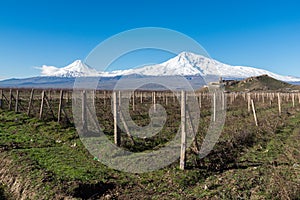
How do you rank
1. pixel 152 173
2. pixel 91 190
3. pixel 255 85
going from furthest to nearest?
1. pixel 255 85
2. pixel 152 173
3. pixel 91 190

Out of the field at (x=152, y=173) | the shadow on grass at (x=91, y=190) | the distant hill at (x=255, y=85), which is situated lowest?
the shadow on grass at (x=91, y=190)

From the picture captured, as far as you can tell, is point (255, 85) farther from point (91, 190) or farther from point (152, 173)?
point (91, 190)

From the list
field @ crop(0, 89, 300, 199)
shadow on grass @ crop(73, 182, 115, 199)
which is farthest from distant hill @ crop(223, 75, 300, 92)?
shadow on grass @ crop(73, 182, 115, 199)

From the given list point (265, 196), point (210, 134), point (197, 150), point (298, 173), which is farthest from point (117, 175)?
point (210, 134)

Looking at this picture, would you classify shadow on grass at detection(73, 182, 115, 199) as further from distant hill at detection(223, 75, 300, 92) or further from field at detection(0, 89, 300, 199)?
distant hill at detection(223, 75, 300, 92)

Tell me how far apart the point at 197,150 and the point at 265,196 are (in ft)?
14.4

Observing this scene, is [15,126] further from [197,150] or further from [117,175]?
[197,150]

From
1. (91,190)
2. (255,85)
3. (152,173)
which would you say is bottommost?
(91,190)

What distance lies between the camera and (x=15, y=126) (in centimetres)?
1711

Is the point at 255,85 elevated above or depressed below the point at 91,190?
above

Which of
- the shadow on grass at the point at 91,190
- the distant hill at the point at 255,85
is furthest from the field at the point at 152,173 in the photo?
the distant hill at the point at 255,85

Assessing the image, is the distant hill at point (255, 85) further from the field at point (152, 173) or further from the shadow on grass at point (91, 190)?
the shadow on grass at point (91, 190)

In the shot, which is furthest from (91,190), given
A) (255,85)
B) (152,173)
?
(255,85)

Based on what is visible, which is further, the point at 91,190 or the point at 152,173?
the point at 152,173
